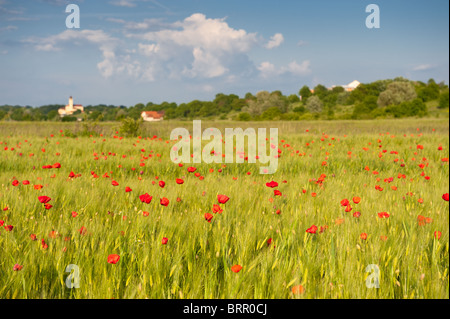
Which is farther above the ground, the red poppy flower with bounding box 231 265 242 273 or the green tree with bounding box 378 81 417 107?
the green tree with bounding box 378 81 417 107

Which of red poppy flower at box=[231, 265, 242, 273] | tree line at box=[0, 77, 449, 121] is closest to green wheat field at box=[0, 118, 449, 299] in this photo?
red poppy flower at box=[231, 265, 242, 273]

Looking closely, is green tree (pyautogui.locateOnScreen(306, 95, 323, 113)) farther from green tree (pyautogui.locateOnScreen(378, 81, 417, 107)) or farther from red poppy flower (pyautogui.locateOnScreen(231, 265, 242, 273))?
red poppy flower (pyautogui.locateOnScreen(231, 265, 242, 273))

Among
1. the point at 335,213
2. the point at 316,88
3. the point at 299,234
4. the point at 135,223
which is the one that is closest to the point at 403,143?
the point at 335,213

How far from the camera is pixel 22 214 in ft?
9.61

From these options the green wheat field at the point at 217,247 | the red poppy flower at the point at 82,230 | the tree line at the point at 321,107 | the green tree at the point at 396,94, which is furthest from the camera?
the green tree at the point at 396,94

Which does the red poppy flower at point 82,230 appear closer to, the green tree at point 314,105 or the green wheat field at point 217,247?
the green wheat field at point 217,247

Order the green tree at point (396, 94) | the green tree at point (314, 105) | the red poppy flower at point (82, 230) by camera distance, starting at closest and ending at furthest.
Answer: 1. the red poppy flower at point (82, 230)
2. the green tree at point (396, 94)
3. the green tree at point (314, 105)

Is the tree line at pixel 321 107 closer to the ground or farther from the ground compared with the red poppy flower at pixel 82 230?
farther from the ground

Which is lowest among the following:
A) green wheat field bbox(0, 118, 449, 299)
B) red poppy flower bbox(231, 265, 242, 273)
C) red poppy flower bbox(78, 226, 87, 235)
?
green wheat field bbox(0, 118, 449, 299)

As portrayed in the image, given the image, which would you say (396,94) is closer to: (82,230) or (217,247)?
Answer: (217,247)

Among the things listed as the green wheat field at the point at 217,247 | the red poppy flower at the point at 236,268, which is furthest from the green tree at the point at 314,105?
the red poppy flower at the point at 236,268
